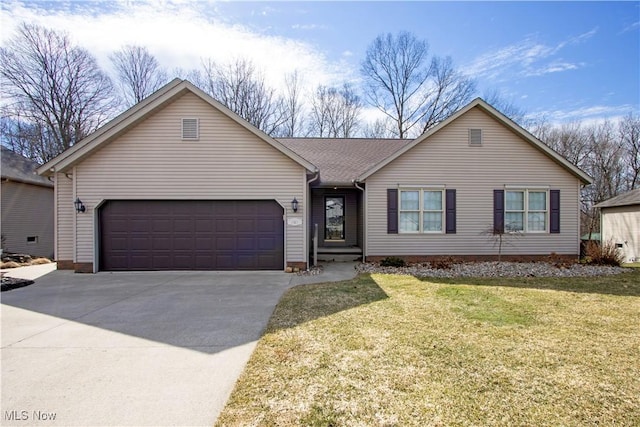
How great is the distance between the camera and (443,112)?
25984mm

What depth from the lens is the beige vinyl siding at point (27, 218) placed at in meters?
14.6

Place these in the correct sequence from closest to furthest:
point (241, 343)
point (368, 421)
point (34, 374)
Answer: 1. point (368, 421)
2. point (34, 374)
3. point (241, 343)

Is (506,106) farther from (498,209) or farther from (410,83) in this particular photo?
(498,209)

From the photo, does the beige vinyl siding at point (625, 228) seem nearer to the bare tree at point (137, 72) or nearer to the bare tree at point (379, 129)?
the bare tree at point (379, 129)

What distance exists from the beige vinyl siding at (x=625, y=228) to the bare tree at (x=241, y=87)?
23.8 metres

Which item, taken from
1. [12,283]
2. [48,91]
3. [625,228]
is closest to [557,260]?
[625,228]

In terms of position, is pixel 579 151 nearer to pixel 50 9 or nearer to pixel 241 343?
pixel 241 343

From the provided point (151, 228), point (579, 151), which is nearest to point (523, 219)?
point (151, 228)

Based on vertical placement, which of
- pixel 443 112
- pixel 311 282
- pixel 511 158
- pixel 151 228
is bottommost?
pixel 311 282

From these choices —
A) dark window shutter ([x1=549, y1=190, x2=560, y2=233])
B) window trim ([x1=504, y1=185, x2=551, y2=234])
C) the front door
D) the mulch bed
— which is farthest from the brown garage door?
dark window shutter ([x1=549, y1=190, x2=560, y2=233])

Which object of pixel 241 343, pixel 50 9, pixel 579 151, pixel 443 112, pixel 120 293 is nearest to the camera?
pixel 241 343

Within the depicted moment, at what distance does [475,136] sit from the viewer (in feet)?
37.1

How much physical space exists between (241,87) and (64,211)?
1729cm

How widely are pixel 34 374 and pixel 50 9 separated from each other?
41.9 feet
